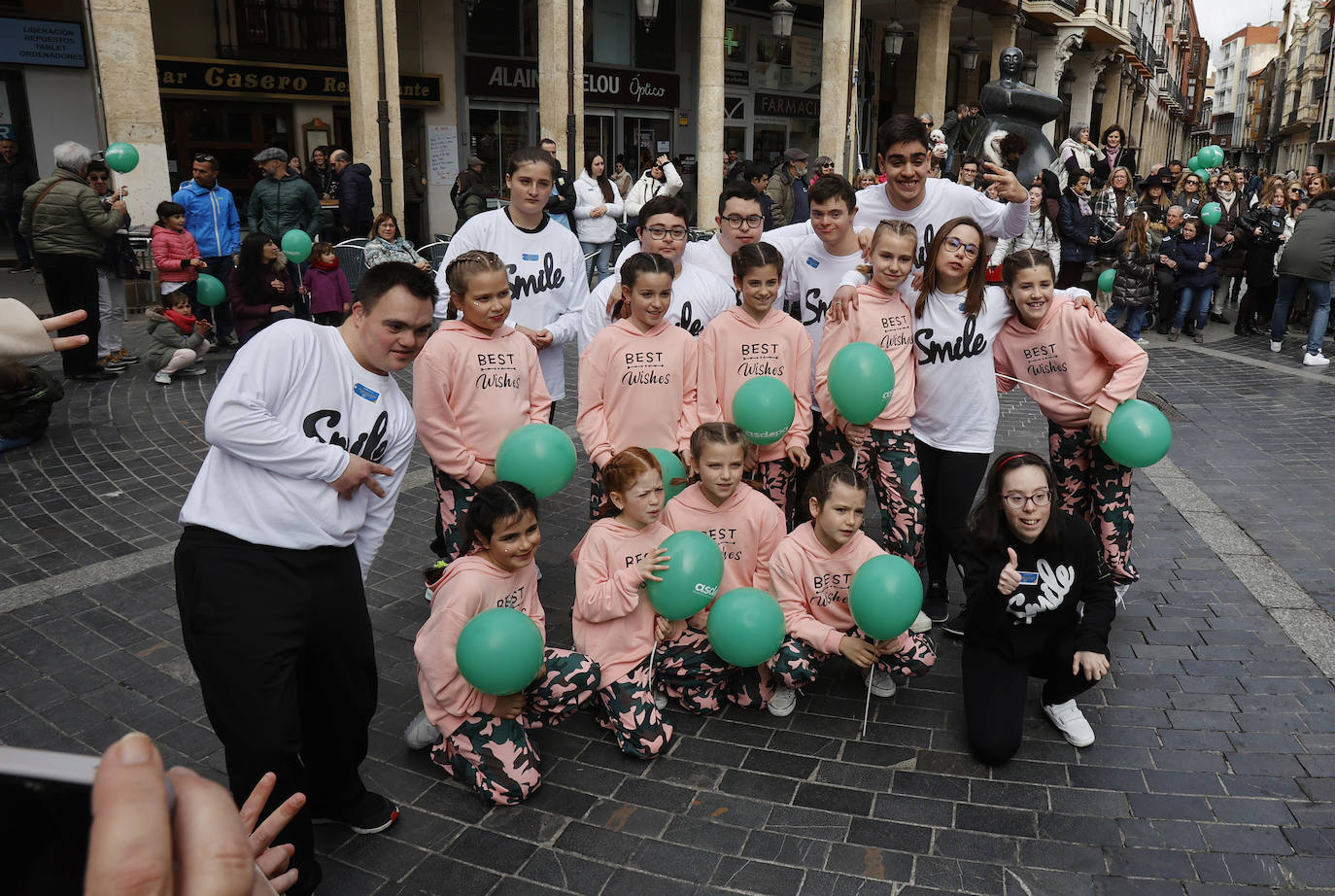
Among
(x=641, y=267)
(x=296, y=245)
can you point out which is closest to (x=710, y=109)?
(x=296, y=245)

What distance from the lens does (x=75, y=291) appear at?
9188mm

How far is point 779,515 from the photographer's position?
438cm

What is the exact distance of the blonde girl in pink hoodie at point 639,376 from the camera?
457cm

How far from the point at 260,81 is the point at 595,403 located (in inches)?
614

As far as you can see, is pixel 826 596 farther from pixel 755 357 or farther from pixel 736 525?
pixel 755 357

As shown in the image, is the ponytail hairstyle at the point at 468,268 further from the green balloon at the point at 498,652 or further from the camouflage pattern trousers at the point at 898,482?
the camouflage pattern trousers at the point at 898,482

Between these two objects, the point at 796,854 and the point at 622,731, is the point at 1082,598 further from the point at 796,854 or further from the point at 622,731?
the point at 622,731

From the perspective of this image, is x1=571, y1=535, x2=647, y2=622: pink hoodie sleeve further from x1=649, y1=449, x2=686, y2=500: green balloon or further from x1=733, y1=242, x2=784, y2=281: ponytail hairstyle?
x1=733, y1=242, x2=784, y2=281: ponytail hairstyle

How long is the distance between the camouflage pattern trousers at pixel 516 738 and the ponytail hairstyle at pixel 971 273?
2.38 m

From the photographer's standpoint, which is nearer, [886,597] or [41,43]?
[886,597]

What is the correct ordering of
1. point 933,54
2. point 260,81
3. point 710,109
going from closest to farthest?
point 260,81, point 710,109, point 933,54

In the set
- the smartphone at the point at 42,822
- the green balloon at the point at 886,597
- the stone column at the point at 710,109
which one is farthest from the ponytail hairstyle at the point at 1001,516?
the stone column at the point at 710,109

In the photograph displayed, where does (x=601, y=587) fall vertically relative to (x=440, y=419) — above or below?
below

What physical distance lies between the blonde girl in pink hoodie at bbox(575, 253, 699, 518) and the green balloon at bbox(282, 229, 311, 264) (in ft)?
22.8
